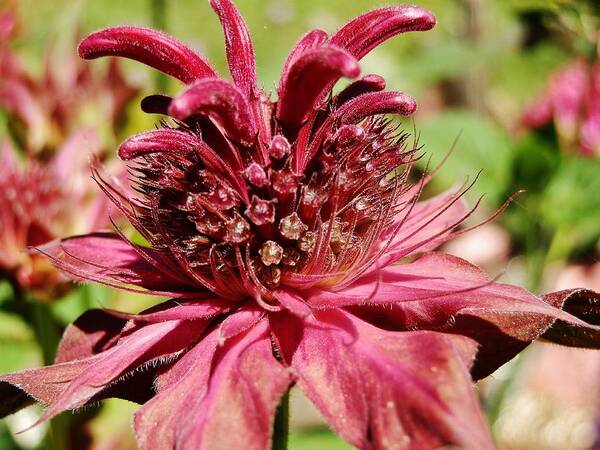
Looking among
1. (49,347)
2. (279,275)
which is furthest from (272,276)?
(49,347)

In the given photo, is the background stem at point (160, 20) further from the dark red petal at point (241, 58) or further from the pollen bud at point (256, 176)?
the pollen bud at point (256, 176)

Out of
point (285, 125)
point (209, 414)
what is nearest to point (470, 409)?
point (209, 414)

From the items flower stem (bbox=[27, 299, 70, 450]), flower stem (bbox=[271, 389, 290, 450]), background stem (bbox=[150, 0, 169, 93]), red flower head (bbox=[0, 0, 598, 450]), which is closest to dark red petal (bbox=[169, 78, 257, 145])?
red flower head (bbox=[0, 0, 598, 450])

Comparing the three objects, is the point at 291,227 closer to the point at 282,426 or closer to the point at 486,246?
the point at 282,426

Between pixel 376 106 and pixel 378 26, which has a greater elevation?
pixel 378 26

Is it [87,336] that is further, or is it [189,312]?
[87,336]

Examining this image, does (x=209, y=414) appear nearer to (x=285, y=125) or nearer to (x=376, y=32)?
(x=285, y=125)
